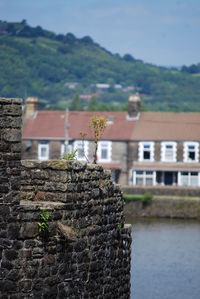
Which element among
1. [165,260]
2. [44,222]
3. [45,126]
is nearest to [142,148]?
[45,126]

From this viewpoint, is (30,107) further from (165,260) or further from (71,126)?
(165,260)

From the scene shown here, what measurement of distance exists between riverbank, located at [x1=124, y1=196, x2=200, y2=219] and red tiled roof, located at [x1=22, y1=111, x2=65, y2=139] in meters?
21.1

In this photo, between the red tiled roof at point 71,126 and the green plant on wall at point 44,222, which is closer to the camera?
the green plant on wall at point 44,222

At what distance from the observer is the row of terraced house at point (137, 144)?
9712 centimetres

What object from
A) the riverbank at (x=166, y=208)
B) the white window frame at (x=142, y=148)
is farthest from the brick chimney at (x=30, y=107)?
the riverbank at (x=166, y=208)

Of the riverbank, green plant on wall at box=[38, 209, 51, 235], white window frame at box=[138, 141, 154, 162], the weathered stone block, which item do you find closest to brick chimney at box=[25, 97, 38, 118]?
white window frame at box=[138, 141, 154, 162]

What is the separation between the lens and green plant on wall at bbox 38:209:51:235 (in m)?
15.2

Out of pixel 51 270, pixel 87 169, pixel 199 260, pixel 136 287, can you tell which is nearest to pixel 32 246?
pixel 51 270

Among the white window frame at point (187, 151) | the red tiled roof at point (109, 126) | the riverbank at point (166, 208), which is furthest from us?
the red tiled roof at point (109, 126)

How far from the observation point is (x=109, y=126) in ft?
331

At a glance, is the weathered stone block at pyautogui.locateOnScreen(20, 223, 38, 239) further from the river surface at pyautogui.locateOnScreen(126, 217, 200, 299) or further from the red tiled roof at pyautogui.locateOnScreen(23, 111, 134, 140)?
the red tiled roof at pyautogui.locateOnScreen(23, 111, 134, 140)

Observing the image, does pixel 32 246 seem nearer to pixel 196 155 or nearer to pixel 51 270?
pixel 51 270

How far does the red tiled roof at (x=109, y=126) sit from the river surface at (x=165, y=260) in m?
26.0

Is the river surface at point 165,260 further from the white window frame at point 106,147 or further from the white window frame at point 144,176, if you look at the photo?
the white window frame at point 106,147
